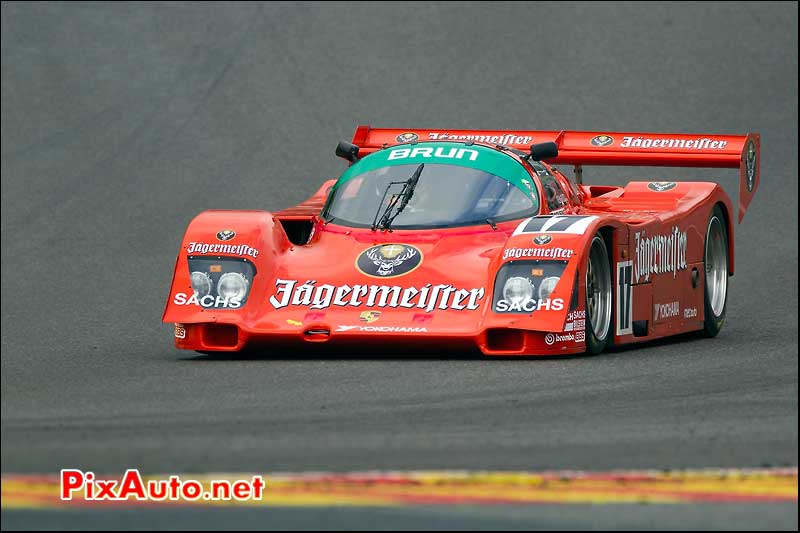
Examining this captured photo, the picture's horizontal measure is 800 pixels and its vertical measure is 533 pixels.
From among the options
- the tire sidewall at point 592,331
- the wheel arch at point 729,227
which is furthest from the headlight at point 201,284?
the wheel arch at point 729,227

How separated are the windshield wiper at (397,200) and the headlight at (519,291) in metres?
1.21

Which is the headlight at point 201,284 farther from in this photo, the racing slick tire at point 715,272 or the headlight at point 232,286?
the racing slick tire at point 715,272

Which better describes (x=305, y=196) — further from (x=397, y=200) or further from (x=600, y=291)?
(x=600, y=291)

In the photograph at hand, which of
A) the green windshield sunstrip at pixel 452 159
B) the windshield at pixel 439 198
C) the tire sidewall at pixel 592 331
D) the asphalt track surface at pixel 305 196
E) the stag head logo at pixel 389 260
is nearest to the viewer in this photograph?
the asphalt track surface at pixel 305 196

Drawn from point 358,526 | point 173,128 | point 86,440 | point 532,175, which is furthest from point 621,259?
point 173,128

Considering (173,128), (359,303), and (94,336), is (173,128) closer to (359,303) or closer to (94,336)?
(94,336)

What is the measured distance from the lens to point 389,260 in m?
10.6

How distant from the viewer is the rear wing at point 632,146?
42.6 feet

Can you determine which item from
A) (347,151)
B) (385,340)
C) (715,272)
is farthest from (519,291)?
(715,272)

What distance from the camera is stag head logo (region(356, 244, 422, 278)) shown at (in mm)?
10500

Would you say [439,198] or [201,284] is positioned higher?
[439,198]

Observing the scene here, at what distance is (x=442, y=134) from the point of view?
1341cm

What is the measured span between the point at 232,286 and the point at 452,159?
1.75 m

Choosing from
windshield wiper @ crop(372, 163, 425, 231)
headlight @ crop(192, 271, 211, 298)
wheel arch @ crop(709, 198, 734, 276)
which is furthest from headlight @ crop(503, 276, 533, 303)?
wheel arch @ crop(709, 198, 734, 276)
